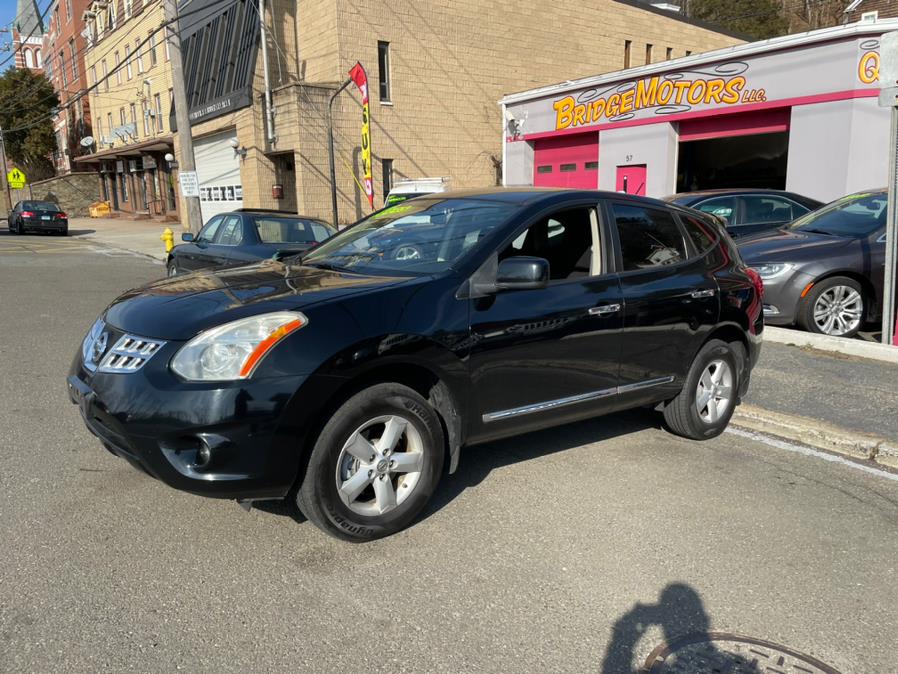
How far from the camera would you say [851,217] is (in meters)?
8.73

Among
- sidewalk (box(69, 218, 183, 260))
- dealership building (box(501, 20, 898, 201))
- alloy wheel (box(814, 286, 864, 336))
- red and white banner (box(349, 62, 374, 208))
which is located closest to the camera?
alloy wheel (box(814, 286, 864, 336))

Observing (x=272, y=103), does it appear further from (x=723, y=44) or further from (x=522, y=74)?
(x=723, y=44)

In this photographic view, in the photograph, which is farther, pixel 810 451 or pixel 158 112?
pixel 158 112

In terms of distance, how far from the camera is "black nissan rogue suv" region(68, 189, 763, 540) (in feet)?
10.4

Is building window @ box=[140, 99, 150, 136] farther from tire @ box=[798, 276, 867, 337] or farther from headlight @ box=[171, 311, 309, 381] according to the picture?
headlight @ box=[171, 311, 309, 381]

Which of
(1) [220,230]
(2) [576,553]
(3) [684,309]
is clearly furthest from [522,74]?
(2) [576,553]

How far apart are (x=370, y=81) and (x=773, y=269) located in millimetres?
16627

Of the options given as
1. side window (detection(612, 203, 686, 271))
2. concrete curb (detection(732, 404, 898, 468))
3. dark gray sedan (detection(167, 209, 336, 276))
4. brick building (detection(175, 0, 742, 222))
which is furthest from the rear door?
brick building (detection(175, 0, 742, 222))

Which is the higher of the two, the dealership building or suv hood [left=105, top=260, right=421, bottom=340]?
the dealership building

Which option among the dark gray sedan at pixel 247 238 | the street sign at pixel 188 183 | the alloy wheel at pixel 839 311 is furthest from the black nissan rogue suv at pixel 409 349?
the street sign at pixel 188 183

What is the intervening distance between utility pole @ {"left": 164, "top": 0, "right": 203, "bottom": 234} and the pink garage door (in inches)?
348

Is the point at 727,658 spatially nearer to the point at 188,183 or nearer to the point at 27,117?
the point at 188,183

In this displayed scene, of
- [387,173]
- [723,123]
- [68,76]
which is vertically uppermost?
[68,76]

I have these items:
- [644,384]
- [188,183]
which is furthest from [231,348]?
[188,183]
